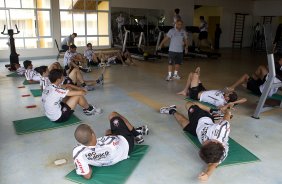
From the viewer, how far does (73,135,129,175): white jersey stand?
2.38 m

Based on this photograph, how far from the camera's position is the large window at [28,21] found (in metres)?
9.83

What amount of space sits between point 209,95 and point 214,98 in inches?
5.1

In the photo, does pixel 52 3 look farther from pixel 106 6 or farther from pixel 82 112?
pixel 82 112

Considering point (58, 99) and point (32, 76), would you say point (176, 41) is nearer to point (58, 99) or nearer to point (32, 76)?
point (32, 76)

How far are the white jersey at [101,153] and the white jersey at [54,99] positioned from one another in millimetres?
1253

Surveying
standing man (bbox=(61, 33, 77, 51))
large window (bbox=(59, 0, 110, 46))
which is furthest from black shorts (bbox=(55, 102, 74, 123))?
large window (bbox=(59, 0, 110, 46))

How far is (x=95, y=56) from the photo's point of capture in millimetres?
8688

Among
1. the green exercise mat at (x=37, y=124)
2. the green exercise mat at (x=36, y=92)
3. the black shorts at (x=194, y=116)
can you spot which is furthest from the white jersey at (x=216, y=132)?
the green exercise mat at (x=36, y=92)

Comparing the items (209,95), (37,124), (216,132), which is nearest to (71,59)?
(37,124)

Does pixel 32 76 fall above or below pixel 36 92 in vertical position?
above

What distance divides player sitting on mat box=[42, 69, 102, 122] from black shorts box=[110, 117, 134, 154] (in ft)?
3.18

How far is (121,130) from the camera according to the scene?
288 cm

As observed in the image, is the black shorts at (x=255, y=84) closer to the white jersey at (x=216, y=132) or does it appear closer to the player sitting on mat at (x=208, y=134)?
the player sitting on mat at (x=208, y=134)

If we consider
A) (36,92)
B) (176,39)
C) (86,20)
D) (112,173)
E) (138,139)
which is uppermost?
(86,20)
